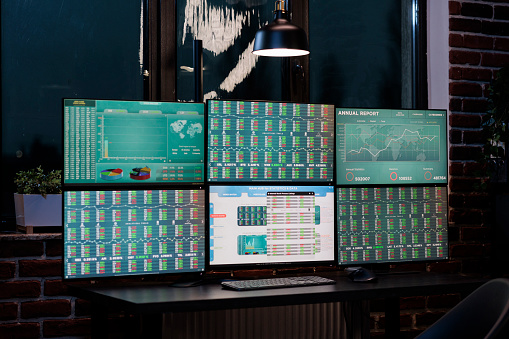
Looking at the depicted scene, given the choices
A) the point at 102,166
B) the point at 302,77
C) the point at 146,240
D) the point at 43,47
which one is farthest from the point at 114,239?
the point at 302,77

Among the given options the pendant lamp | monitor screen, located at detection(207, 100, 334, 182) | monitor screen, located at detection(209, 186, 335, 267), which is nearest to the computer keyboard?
monitor screen, located at detection(209, 186, 335, 267)

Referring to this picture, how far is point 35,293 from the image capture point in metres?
2.53

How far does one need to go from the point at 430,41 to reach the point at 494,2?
0.41 meters

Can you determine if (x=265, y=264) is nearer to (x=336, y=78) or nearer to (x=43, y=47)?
(x=336, y=78)

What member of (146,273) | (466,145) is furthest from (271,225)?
(466,145)

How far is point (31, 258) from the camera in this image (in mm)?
2533

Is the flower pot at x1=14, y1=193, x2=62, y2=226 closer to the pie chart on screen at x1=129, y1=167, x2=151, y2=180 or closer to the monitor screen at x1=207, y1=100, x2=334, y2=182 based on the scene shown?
the pie chart on screen at x1=129, y1=167, x2=151, y2=180

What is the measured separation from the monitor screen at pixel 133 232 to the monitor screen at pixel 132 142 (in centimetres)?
7

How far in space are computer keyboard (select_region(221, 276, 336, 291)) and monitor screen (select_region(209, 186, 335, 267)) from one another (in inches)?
5.8

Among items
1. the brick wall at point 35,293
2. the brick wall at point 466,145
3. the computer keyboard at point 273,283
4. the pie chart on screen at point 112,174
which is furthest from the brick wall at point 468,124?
the brick wall at point 35,293

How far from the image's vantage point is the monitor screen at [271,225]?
2.44 m

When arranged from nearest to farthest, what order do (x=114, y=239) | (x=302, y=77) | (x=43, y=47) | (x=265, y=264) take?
(x=114, y=239) < (x=265, y=264) < (x=43, y=47) < (x=302, y=77)

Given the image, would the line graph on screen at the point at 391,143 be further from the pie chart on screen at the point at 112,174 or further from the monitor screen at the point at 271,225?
the pie chart on screen at the point at 112,174

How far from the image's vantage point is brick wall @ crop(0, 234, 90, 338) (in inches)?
98.7
